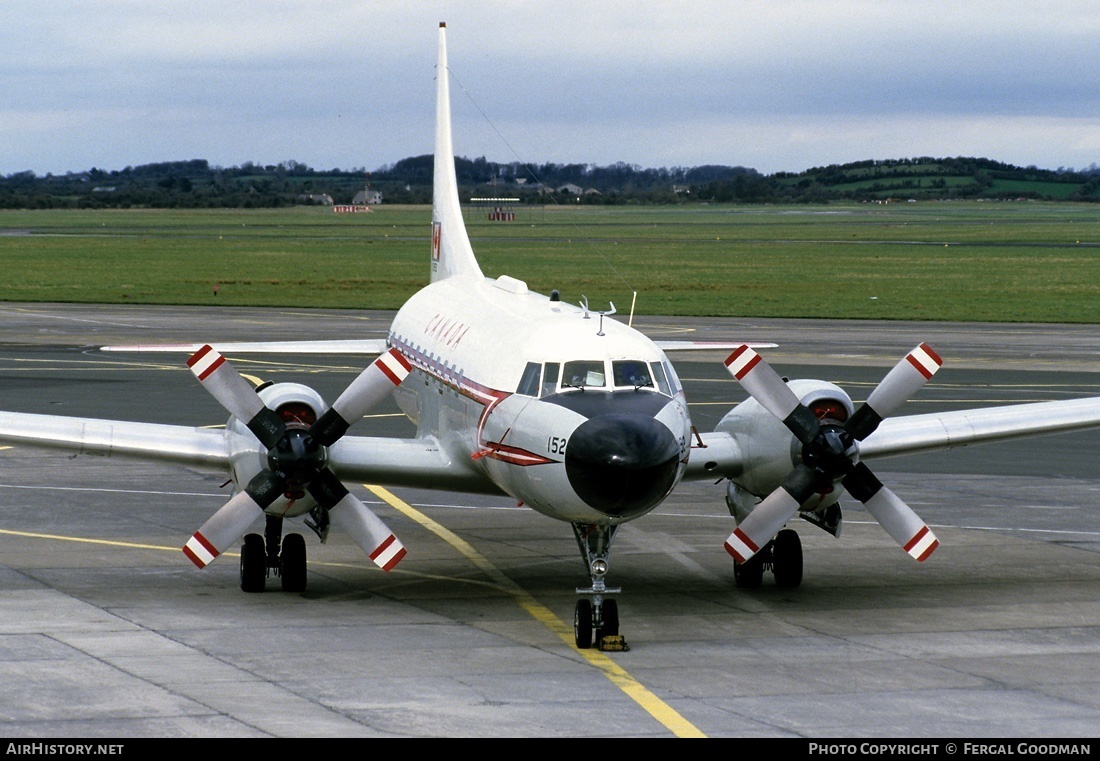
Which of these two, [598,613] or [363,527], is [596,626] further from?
[363,527]

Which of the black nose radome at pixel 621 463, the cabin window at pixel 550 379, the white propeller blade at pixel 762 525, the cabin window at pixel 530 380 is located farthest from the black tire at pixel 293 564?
the white propeller blade at pixel 762 525

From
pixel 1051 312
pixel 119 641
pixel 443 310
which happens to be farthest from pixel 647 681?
pixel 1051 312

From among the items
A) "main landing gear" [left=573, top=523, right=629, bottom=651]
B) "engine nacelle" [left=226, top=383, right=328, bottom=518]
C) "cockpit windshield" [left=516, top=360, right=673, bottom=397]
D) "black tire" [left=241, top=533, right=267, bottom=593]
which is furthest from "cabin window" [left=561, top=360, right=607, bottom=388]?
"black tire" [left=241, top=533, right=267, bottom=593]

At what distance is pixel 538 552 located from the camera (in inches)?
891

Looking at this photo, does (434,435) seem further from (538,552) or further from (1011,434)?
(1011,434)

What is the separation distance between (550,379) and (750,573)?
13.9 ft

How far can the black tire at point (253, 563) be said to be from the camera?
19.6 m

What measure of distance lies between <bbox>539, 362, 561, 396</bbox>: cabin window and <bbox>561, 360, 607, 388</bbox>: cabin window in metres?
0.09

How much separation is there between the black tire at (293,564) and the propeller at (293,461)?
741mm

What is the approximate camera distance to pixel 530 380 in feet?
60.2

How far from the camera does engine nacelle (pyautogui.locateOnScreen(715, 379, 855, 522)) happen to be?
19.8 m

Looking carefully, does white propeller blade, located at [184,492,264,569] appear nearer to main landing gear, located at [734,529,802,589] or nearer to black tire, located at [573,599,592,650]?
black tire, located at [573,599,592,650]

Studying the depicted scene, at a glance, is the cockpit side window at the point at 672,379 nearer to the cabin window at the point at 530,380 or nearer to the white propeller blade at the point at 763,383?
the white propeller blade at the point at 763,383
